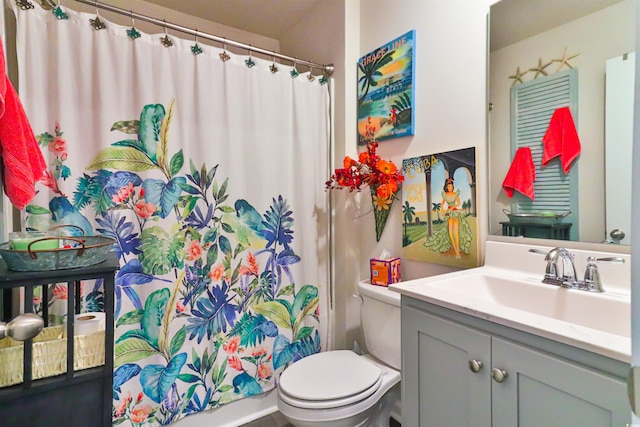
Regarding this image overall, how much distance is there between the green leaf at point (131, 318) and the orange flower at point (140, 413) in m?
0.38

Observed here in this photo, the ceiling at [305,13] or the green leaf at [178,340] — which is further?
the green leaf at [178,340]

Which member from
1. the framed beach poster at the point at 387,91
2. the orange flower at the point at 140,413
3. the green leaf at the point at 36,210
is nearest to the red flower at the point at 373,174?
the framed beach poster at the point at 387,91

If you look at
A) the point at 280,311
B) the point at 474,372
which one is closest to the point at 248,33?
the point at 280,311

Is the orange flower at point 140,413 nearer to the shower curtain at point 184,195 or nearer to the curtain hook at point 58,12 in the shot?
the shower curtain at point 184,195

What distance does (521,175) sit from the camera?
121cm

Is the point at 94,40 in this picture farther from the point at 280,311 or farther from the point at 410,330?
the point at 410,330

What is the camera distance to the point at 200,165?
5.21 feet

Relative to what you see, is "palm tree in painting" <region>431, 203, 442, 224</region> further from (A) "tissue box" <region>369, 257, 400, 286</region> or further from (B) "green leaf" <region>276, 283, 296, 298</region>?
(B) "green leaf" <region>276, 283, 296, 298</region>

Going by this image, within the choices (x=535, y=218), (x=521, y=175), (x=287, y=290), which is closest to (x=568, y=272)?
(x=535, y=218)

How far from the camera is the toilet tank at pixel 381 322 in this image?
1.40 metres

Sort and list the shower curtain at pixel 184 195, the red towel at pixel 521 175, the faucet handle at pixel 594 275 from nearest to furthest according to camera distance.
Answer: the faucet handle at pixel 594 275 → the red towel at pixel 521 175 → the shower curtain at pixel 184 195

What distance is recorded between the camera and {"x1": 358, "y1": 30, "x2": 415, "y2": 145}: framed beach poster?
1592 millimetres

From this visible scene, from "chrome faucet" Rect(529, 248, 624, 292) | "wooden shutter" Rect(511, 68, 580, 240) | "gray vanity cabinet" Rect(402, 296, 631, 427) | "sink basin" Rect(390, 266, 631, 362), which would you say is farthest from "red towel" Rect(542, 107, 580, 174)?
"gray vanity cabinet" Rect(402, 296, 631, 427)

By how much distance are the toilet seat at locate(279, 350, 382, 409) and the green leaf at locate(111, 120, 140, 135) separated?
4.21 ft
